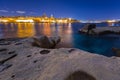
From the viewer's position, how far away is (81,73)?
23.6ft

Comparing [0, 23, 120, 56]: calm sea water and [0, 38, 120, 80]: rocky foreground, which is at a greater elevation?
[0, 38, 120, 80]: rocky foreground

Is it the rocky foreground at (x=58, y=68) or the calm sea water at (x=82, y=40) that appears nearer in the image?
the rocky foreground at (x=58, y=68)

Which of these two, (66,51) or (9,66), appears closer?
(9,66)

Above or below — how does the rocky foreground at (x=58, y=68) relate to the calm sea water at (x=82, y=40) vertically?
above

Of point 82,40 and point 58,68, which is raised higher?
point 58,68

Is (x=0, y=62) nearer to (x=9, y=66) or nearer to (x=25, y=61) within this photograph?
(x=9, y=66)

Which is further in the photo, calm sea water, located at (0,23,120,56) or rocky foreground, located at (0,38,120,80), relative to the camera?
calm sea water, located at (0,23,120,56)

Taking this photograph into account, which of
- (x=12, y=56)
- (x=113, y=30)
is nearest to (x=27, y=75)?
(x=12, y=56)

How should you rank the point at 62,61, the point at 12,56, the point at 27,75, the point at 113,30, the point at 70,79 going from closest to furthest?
the point at 70,79, the point at 27,75, the point at 62,61, the point at 12,56, the point at 113,30

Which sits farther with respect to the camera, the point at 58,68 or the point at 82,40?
the point at 82,40

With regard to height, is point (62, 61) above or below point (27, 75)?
above

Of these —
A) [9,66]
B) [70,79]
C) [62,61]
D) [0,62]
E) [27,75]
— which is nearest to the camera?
[70,79]

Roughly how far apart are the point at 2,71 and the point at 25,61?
68.5 inches

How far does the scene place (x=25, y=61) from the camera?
9.98m
